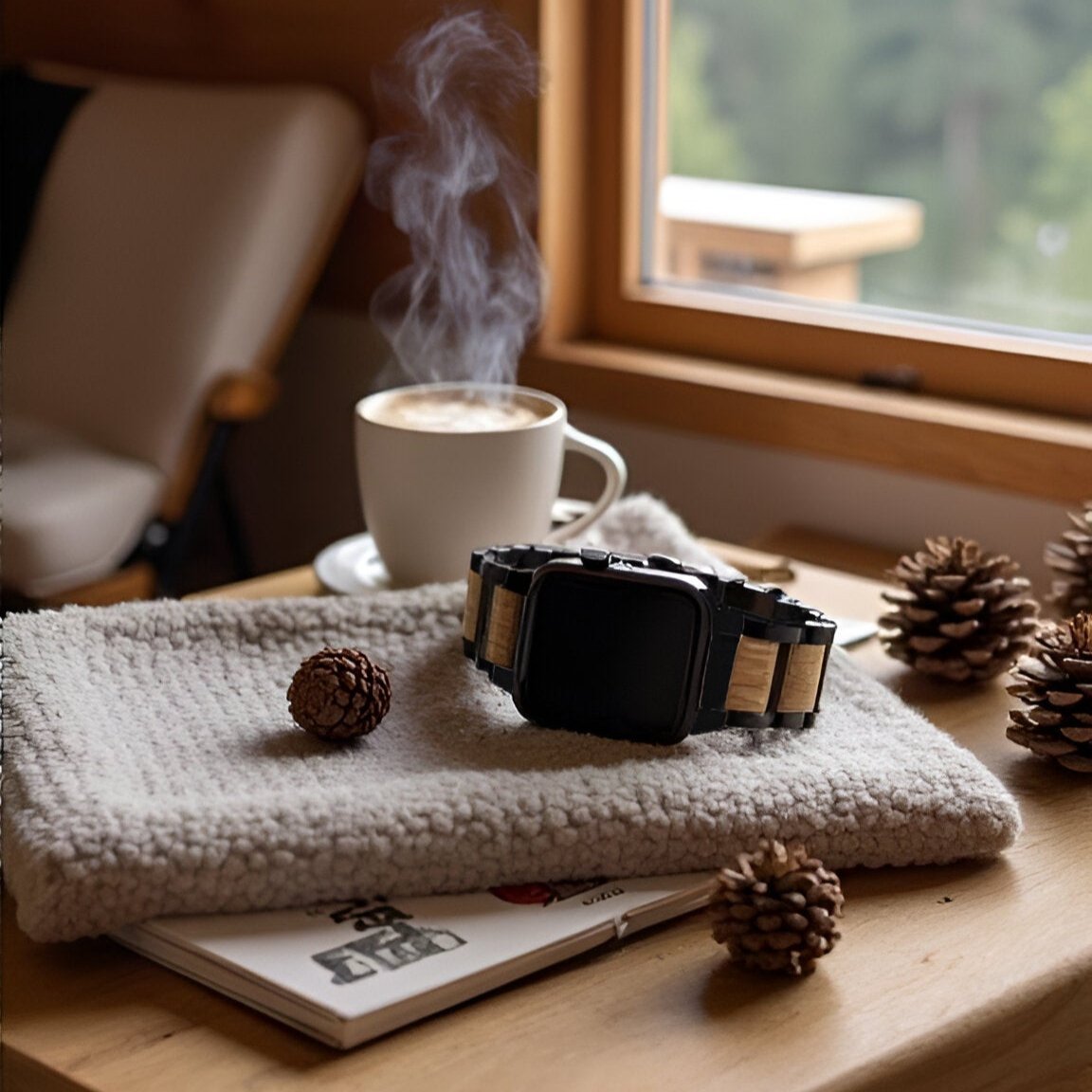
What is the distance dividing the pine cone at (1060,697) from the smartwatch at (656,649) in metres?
0.12

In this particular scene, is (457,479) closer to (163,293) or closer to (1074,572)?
(1074,572)

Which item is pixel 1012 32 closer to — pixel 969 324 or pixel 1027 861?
pixel 969 324

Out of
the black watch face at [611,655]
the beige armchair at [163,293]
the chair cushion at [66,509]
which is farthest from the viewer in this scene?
the beige armchair at [163,293]

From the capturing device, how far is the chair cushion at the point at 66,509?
4.86 ft

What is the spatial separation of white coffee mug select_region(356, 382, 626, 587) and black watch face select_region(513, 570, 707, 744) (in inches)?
9.8

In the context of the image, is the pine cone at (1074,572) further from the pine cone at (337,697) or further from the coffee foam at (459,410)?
the pine cone at (337,697)

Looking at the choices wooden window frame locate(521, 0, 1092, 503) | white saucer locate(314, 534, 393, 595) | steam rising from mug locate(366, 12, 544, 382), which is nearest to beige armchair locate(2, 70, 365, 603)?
steam rising from mug locate(366, 12, 544, 382)

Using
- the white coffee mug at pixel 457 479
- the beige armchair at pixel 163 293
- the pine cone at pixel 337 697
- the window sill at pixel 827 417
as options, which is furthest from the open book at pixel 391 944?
the beige armchair at pixel 163 293

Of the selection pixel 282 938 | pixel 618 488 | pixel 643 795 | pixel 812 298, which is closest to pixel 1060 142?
pixel 812 298

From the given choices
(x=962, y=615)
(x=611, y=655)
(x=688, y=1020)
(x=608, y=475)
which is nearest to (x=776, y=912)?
(x=688, y=1020)

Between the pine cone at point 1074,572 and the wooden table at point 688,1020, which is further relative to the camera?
the pine cone at point 1074,572

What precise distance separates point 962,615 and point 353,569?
1.33ft

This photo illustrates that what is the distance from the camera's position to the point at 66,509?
4.94 feet

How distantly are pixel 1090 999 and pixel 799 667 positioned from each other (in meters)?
0.20
